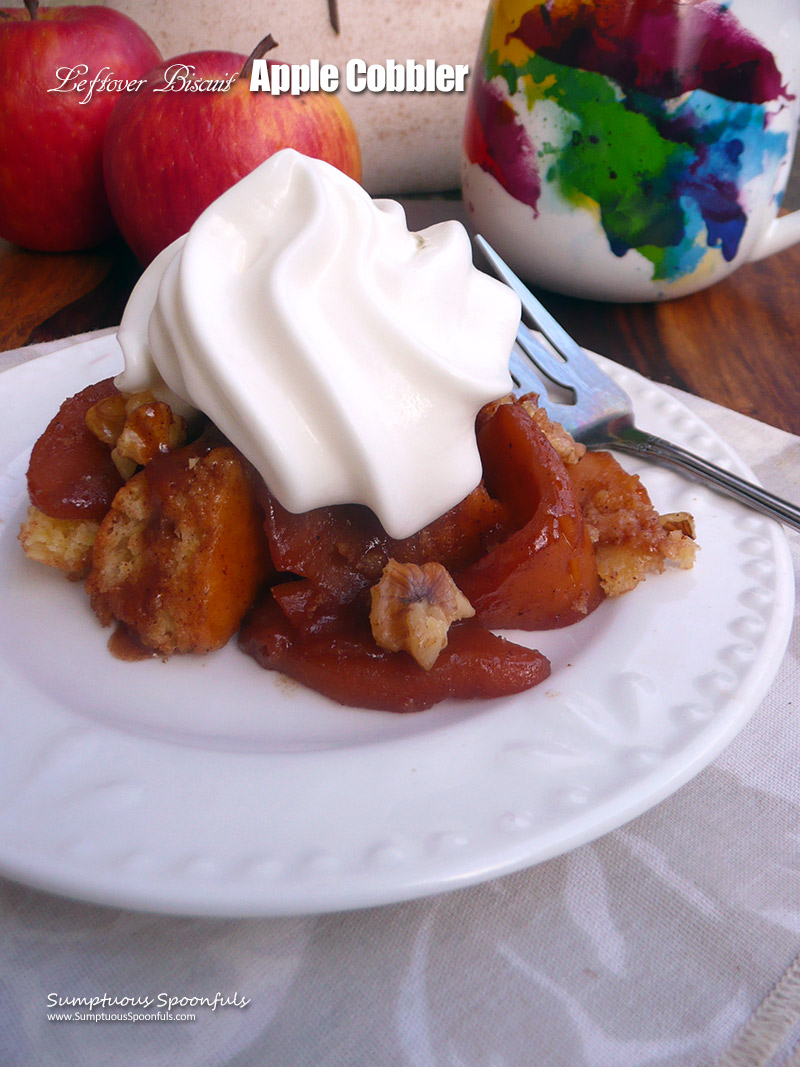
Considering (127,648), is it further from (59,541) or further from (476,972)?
(476,972)

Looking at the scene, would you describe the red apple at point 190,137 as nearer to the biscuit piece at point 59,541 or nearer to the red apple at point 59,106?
the red apple at point 59,106

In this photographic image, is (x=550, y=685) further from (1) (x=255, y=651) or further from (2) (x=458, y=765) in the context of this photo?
(1) (x=255, y=651)

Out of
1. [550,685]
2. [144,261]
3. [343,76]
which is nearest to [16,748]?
[550,685]

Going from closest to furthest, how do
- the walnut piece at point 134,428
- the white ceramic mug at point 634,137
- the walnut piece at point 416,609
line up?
the walnut piece at point 416,609
the walnut piece at point 134,428
the white ceramic mug at point 634,137

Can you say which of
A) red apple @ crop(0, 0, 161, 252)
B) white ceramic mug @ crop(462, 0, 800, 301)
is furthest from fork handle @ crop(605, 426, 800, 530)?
red apple @ crop(0, 0, 161, 252)

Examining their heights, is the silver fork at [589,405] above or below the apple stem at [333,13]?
below

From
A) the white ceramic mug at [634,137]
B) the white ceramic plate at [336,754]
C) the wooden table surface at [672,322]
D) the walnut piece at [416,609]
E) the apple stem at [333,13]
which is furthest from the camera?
the apple stem at [333,13]

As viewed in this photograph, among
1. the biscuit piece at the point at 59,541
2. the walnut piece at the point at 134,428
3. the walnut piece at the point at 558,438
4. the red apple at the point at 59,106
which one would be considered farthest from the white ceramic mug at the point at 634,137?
the biscuit piece at the point at 59,541

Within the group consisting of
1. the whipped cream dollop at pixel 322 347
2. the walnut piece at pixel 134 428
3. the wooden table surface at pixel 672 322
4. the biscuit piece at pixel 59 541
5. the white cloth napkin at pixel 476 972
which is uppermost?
the whipped cream dollop at pixel 322 347
